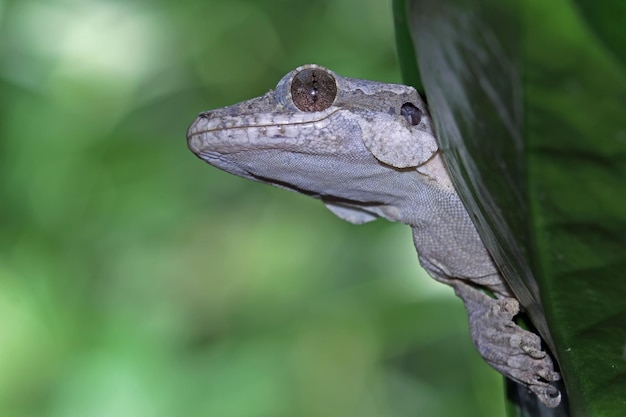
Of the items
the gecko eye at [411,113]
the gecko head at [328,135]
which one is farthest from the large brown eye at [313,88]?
the gecko eye at [411,113]

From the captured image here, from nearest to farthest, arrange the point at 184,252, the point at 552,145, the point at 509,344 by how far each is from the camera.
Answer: the point at 552,145 < the point at 509,344 < the point at 184,252

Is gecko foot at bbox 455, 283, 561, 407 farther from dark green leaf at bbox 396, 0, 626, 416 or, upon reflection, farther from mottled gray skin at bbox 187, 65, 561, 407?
dark green leaf at bbox 396, 0, 626, 416

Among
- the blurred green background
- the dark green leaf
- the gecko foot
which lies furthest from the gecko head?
the blurred green background

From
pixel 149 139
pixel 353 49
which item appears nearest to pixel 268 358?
pixel 149 139

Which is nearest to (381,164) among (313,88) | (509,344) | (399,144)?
(399,144)

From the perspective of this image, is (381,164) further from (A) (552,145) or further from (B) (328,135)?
(A) (552,145)

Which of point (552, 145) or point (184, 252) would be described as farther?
point (184, 252)
